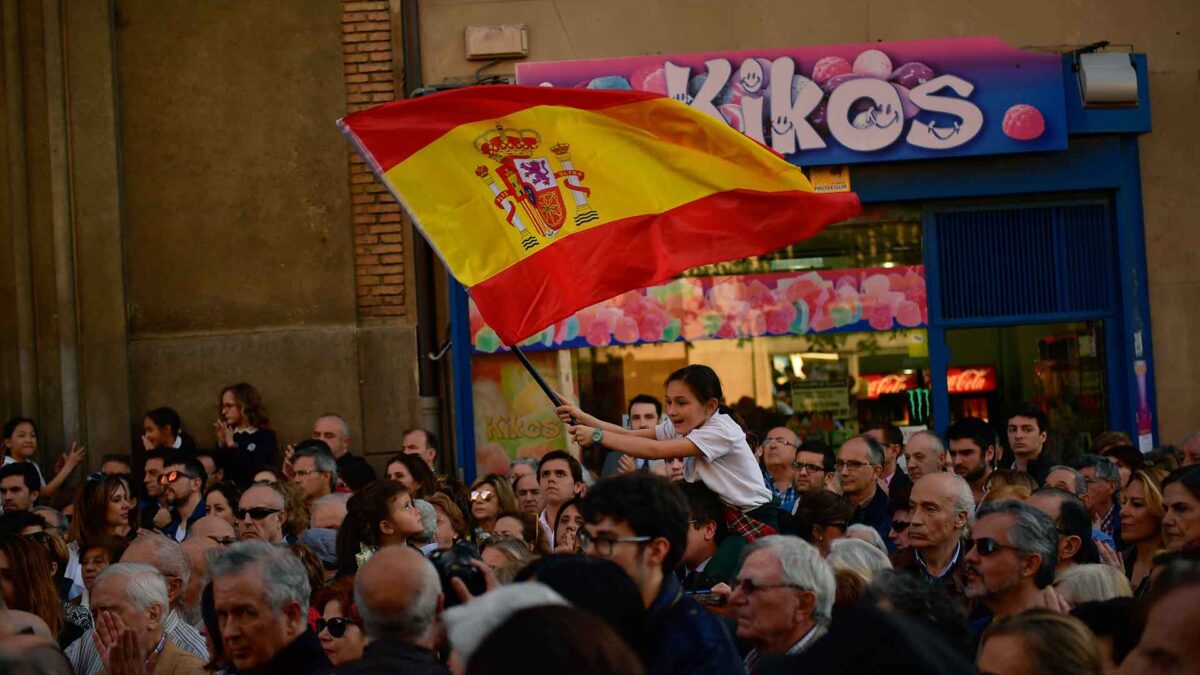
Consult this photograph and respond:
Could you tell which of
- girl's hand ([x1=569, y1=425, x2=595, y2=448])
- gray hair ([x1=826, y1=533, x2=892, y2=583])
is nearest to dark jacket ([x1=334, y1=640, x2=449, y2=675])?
gray hair ([x1=826, y1=533, x2=892, y2=583])

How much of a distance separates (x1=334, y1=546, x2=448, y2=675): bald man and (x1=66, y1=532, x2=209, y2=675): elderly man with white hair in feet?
7.38

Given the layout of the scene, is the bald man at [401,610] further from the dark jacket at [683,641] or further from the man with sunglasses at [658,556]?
the dark jacket at [683,641]

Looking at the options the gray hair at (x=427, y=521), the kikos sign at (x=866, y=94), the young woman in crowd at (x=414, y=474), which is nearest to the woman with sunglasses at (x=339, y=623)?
the gray hair at (x=427, y=521)

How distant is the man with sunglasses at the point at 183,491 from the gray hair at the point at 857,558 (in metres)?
6.22

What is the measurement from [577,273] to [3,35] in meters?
8.67

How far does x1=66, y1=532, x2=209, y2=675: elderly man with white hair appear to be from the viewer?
23.6ft

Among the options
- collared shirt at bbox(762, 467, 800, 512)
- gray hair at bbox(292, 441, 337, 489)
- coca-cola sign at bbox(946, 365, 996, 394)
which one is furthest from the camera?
coca-cola sign at bbox(946, 365, 996, 394)

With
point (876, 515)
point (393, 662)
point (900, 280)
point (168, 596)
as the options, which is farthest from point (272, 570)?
point (900, 280)

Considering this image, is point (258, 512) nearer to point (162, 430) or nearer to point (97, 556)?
point (97, 556)

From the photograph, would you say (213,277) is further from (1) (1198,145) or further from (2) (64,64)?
(1) (1198,145)

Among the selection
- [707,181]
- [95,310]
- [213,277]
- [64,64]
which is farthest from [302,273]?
[707,181]

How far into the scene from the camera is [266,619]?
566 cm

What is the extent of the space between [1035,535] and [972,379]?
998 centimetres

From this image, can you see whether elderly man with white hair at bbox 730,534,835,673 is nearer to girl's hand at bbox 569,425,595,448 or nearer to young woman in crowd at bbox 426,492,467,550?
girl's hand at bbox 569,425,595,448
